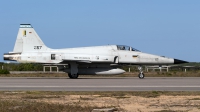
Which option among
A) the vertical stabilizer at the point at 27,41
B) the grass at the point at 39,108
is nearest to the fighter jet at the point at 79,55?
the vertical stabilizer at the point at 27,41

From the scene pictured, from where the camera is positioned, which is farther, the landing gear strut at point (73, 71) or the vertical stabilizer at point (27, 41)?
the vertical stabilizer at point (27, 41)

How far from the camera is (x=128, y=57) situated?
110 feet

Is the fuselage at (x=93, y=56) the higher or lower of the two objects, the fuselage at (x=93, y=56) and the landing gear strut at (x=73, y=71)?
the higher

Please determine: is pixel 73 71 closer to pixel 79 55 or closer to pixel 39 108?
pixel 79 55

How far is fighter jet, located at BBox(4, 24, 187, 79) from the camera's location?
33250 mm

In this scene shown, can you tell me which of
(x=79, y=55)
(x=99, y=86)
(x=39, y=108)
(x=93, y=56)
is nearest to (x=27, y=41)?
(x=79, y=55)

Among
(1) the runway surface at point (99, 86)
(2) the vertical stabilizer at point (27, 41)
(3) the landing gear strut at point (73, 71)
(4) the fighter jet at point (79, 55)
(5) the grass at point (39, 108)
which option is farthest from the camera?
(2) the vertical stabilizer at point (27, 41)

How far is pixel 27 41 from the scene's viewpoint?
33.7 metres

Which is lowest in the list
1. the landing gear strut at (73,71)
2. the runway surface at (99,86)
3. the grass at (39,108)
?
the grass at (39,108)

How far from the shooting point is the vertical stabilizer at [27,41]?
3353 centimetres

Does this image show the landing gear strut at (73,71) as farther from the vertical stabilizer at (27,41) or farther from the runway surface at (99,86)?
the runway surface at (99,86)

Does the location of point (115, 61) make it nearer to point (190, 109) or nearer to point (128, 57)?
point (128, 57)

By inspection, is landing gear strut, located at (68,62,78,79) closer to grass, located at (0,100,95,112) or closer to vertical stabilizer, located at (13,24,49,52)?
vertical stabilizer, located at (13,24,49,52)

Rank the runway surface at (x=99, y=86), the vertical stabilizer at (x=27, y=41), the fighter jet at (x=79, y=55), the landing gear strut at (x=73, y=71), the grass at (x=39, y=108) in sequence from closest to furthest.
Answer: the grass at (x=39, y=108), the runway surface at (x=99, y=86), the landing gear strut at (x=73, y=71), the fighter jet at (x=79, y=55), the vertical stabilizer at (x=27, y=41)
